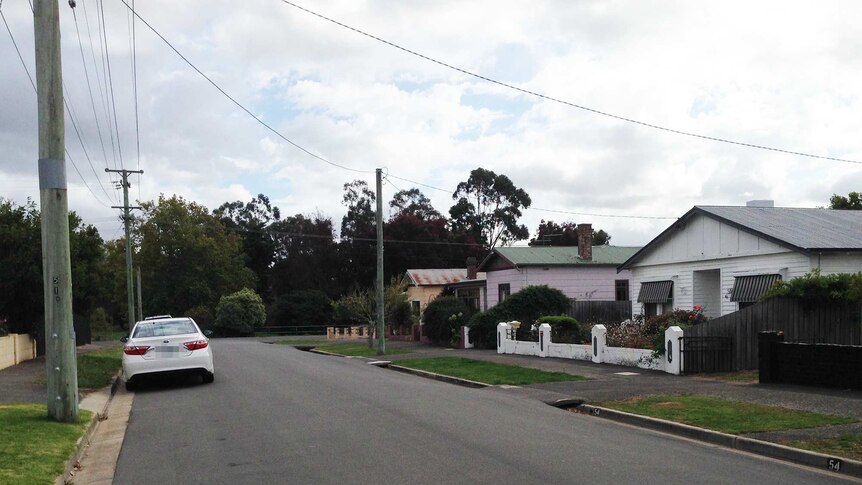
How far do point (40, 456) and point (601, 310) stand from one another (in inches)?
1108

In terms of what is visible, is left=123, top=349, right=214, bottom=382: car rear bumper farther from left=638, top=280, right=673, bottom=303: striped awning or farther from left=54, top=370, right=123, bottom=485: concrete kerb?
left=638, top=280, right=673, bottom=303: striped awning

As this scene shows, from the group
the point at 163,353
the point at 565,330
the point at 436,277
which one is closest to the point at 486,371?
the point at 565,330

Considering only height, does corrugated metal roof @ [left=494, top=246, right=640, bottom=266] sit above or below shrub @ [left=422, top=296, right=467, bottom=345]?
above

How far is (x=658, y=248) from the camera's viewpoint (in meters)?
28.7

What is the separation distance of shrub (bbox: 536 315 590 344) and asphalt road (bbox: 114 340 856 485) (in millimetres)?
11729

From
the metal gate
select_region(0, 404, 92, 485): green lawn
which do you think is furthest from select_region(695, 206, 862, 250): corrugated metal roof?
select_region(0, 404, 92, 485): green lawn

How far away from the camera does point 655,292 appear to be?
28422 mm

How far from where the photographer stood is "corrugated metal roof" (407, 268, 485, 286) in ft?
179

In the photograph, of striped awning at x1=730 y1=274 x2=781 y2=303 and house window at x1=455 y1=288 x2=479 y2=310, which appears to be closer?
striped awning at x1=730 y1=274 x2=781 y2=303

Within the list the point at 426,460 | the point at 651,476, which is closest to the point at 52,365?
the point at 426,460

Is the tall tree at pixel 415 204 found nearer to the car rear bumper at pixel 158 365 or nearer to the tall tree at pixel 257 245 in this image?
the tall tree at pixel 257 245

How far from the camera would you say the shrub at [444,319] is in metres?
35.0

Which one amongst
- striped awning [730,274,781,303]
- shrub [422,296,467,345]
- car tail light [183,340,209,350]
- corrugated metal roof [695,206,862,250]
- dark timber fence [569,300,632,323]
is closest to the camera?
car tail light [183,340,209,350]

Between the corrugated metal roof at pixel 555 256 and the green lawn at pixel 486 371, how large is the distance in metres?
14.5
